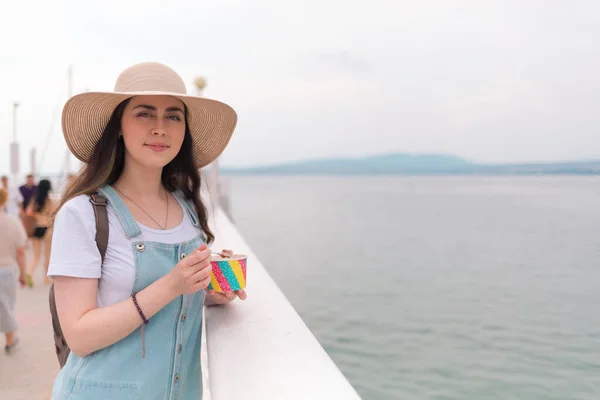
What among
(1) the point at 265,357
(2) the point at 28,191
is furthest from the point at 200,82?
(1) the point at 265,357

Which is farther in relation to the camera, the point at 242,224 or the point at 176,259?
the point at 242,224

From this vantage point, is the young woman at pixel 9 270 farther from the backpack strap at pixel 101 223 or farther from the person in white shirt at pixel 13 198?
the person in white shirt at pixel 13 198

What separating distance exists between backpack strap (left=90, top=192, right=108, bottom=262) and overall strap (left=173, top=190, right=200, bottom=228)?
37cm

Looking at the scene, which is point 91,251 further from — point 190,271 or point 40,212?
point 40,212

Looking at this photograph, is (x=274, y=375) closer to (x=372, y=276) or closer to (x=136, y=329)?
(x=136, y=329)

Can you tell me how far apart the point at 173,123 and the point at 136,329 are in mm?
642

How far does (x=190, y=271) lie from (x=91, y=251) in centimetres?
28

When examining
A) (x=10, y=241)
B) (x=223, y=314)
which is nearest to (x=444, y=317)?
(x=10, y=241)

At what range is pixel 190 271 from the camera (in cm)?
139

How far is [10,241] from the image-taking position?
15.7ft

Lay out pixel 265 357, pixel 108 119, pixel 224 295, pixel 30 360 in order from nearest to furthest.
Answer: pixel 108 119
pixel 265 357
pixel 224 295
pixel 30 360

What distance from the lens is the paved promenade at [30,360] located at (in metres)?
4.00

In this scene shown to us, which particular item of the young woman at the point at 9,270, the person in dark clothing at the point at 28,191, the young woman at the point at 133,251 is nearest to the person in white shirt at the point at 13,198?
the person in dark clothing at the point at 28,191

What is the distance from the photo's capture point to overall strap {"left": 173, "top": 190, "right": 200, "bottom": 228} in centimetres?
184
